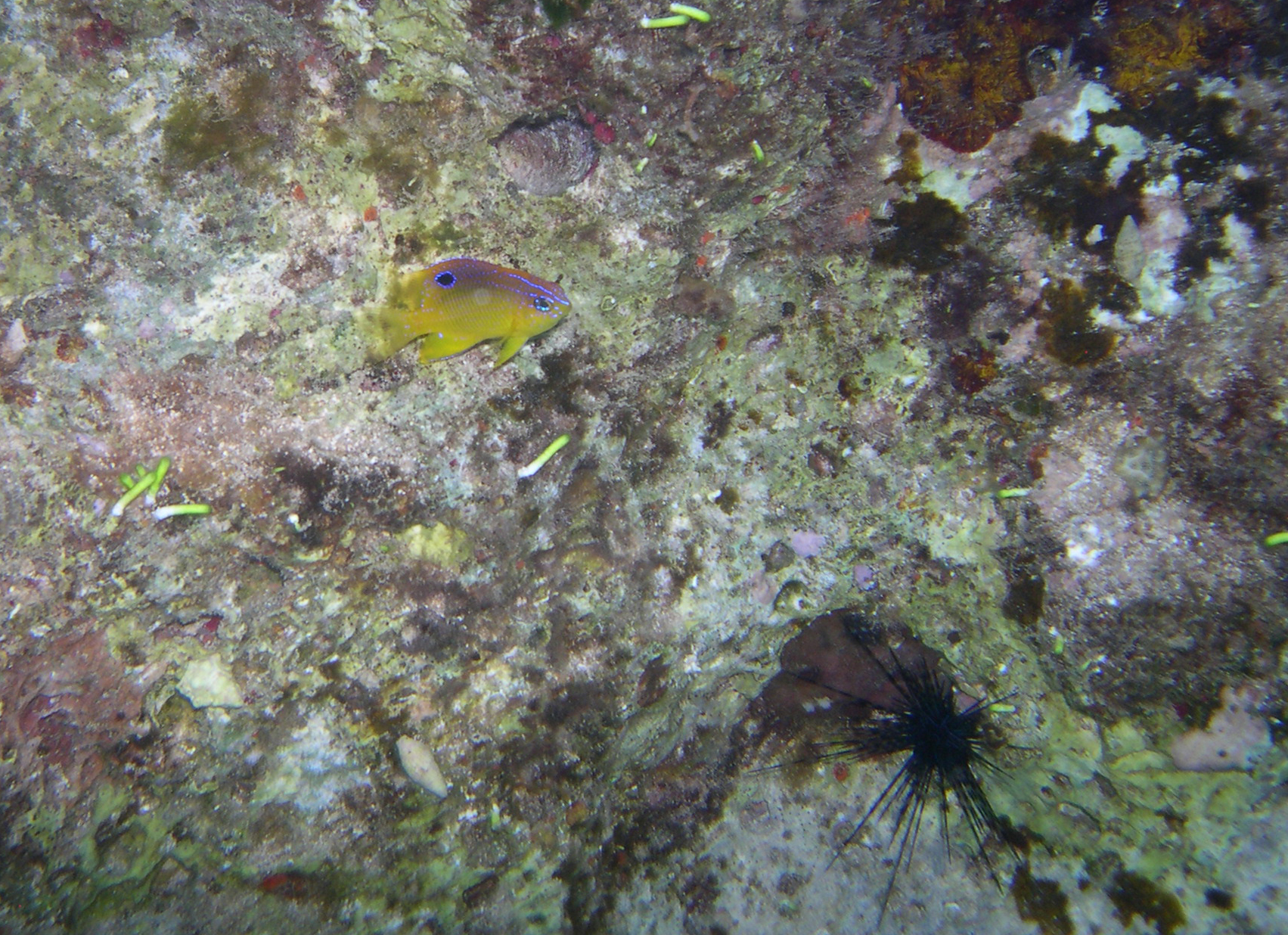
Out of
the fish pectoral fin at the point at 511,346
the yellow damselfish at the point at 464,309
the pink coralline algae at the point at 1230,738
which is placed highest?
the yellow damselfish at the point at 464,309

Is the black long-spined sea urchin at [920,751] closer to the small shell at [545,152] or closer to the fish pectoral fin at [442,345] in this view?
the fish pectoral fin at [442,345]

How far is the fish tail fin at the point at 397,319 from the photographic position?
110 inches

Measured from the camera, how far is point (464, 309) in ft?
8.93

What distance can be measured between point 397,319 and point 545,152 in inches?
46.0

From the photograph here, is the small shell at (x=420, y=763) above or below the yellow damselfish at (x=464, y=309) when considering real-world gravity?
below

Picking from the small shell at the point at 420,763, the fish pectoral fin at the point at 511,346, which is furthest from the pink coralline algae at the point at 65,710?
the fish pectoral fin at the point at 511,346

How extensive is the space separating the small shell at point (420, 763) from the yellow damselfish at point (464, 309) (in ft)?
7.05

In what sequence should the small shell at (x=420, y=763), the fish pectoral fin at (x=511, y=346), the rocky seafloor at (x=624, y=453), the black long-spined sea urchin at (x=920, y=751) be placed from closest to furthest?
the rocky seafloor at (x=624, y=453), the fish pectoral fin at (x=511, y=346), the small shell at (x=420, y=763), the black long-spined sea urchin at (x=920, y=751)

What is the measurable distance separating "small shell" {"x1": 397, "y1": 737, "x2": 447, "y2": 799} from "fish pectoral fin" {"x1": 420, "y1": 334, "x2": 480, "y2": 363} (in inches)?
84.6

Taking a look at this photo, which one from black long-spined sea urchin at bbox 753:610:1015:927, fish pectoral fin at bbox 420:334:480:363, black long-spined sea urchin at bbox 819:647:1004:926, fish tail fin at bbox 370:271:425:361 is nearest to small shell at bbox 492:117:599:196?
fish tail fin at bbox 370:271:425:361

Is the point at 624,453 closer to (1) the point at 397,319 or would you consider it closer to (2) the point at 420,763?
(1) the point at 397,319

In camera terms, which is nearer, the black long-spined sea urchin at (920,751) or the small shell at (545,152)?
the small shell at (545,152)

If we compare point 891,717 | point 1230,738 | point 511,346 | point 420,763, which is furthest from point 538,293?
point 1230,738

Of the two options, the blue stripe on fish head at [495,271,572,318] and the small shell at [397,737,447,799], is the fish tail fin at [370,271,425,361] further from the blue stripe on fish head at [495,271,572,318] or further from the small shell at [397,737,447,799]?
the small shell at [397,737,447,799]
